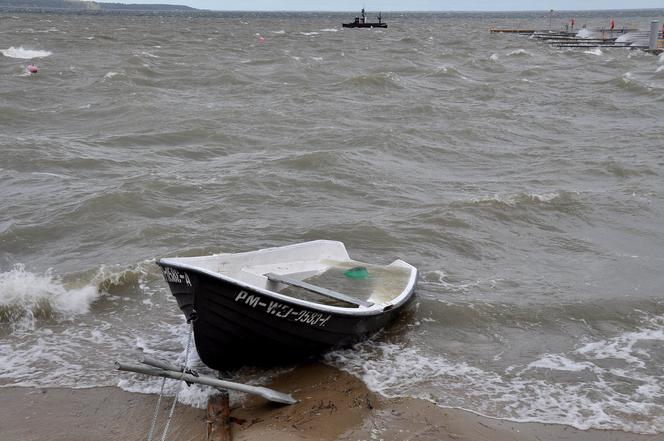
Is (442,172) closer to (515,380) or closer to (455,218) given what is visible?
(455,218)

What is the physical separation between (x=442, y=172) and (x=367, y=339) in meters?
9.02

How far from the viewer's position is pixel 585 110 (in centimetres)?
2528

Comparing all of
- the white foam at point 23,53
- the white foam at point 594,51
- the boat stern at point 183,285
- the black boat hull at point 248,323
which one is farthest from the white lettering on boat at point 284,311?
the white foam at point 594,51

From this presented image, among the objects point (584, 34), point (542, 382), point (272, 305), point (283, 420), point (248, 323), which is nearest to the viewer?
point (283, 420)

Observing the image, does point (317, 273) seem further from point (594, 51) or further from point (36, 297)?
point (594, 51)

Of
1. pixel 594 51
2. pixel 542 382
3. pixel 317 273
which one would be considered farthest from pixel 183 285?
pixel 594 51

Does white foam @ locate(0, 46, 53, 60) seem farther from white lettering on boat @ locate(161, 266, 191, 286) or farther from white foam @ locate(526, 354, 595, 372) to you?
white foam @ locate(526, 354, 595, 372)

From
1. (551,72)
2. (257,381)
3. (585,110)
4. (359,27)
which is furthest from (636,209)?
(359,27)

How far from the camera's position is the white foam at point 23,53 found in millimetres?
40125

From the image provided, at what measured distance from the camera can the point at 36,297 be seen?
9.05 m

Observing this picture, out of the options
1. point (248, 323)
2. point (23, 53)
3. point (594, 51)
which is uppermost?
point (23, 53)

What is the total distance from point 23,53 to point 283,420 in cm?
4108

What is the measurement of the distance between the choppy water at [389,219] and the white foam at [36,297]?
3 centimetres

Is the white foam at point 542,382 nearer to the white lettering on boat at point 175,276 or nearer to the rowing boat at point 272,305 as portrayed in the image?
the rowing boat at point 272,305
